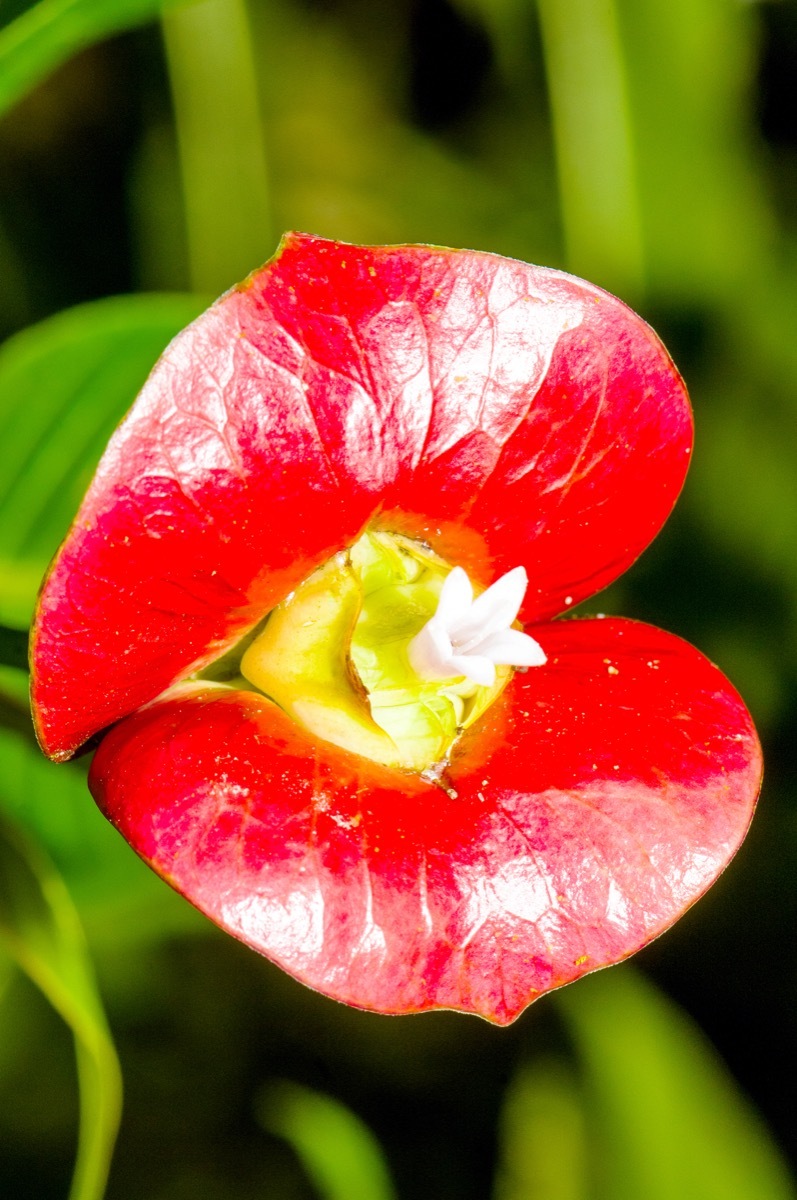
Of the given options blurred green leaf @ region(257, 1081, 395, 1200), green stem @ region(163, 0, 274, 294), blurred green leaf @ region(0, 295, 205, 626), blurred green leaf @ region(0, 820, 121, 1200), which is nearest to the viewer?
blurred green leaf @ region(0, 820, 121, 1200)

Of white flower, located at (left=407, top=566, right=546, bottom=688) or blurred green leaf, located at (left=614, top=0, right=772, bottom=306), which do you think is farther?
blurred green leaf, located at (left=614, top=0, right=772, bottom=306)

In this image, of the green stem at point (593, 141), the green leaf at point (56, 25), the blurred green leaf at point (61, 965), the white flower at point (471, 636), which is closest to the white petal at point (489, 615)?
the white flower at point (471, 636)

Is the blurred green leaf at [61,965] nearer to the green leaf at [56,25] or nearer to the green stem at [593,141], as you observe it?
the green leaf at [56,25]

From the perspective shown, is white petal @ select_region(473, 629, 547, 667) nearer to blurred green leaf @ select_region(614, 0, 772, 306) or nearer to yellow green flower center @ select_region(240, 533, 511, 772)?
yellow green flower center @ select_region(240, 533, 511, 772)

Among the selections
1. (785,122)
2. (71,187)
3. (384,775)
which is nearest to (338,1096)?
(384,775)

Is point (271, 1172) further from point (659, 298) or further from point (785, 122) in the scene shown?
point (785, 122)

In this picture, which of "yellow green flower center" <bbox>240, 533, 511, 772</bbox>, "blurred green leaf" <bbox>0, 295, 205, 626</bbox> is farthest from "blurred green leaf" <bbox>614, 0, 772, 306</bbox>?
"yellow green flower center" <bbox>240, 533, 511, 772</bbox>

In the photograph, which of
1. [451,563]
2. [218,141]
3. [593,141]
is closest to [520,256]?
[593,141]
